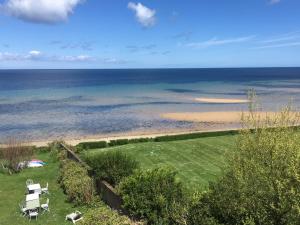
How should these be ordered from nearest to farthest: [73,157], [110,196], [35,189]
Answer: [110,196], [35,189], [73,157]

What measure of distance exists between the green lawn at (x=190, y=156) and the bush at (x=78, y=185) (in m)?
4.71

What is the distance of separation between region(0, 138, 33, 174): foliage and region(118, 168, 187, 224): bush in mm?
11587

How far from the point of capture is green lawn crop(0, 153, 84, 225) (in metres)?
15.1

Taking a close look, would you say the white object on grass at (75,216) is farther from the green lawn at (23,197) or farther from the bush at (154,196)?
the bush at (154,196)

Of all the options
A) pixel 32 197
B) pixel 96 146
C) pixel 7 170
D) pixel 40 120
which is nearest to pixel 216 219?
pixel 32 197

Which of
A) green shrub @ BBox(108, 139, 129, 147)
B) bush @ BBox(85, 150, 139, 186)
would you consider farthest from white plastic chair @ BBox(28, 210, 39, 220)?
green shrub @ BBox(108, 139, 129, 147)

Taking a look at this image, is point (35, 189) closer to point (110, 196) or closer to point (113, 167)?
point (113, 167)

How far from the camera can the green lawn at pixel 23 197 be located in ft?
A: 49.4

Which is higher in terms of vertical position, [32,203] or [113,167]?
[113,167]

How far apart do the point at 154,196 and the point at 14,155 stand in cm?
1374

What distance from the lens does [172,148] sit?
2756 cm

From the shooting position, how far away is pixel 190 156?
25.2m

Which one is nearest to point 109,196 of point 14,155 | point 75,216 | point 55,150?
point 75,216

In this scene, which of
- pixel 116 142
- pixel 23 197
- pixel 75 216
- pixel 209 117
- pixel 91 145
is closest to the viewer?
pixel 75 216
